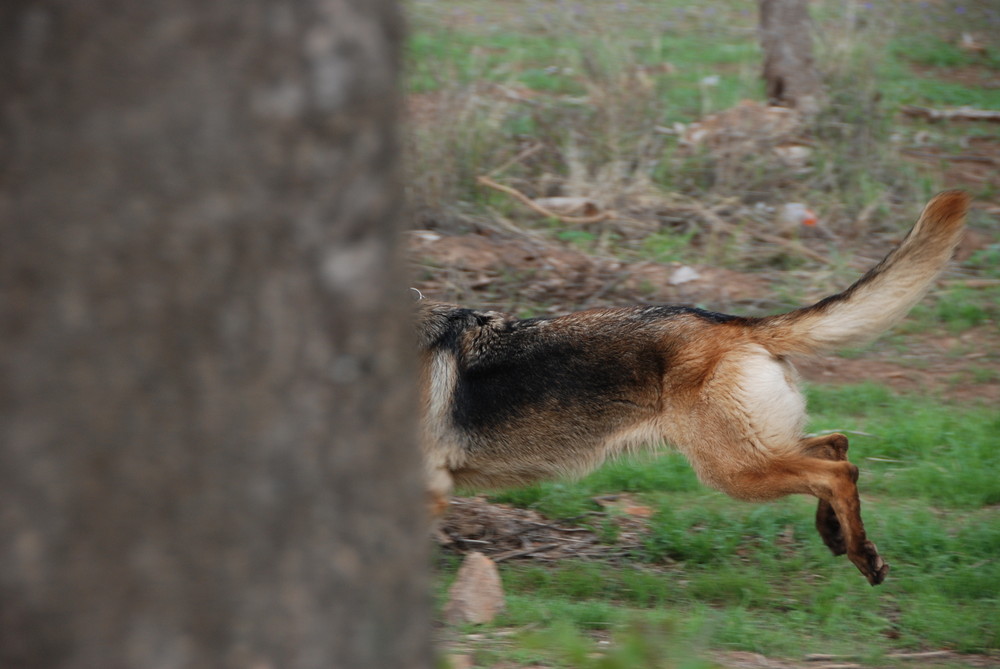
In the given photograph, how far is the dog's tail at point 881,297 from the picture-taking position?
4152 mm

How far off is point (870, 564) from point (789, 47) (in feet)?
27.5

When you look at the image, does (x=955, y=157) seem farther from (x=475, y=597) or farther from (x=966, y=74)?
(x=475, y=597)

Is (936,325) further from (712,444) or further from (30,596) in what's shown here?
(30,596)

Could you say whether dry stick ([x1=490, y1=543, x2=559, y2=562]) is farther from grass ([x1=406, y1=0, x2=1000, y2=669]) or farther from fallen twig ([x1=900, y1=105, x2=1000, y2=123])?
fallen twig ([x1=900, y1=105, x2=1000, y2=123])

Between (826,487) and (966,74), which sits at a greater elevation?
(966,74)

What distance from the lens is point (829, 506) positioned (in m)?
4.45

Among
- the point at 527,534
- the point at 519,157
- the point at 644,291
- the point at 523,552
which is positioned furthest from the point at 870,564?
the point at 519,157

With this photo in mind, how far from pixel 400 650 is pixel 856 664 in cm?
263

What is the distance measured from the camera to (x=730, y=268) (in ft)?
28.3

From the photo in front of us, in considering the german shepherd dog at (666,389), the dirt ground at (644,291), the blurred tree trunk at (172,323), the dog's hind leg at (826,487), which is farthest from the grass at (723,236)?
the blurred tree trunk at (172,323)

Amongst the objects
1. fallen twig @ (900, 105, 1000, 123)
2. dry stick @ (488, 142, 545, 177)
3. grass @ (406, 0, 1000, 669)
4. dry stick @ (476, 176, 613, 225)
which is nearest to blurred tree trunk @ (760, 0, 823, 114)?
grass @ (406, 0, 1000, 669)

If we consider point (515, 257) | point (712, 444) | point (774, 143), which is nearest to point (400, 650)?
→ point (712, 444)

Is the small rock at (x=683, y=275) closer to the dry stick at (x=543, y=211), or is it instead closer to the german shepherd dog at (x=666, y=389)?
the dry stick at (x=543, y=211)

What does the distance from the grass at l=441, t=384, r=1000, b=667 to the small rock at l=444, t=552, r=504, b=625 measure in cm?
6
